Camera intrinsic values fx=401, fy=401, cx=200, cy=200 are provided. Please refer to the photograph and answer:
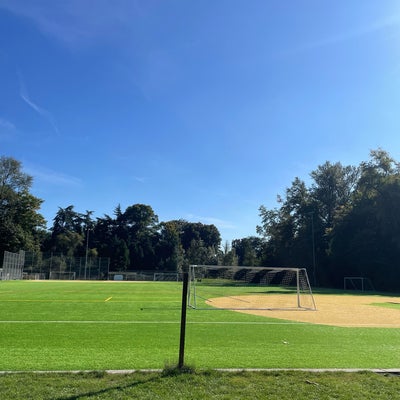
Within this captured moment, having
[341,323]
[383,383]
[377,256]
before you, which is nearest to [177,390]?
[383,383]

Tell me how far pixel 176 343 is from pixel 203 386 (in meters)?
3.56

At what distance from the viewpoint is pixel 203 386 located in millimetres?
5188

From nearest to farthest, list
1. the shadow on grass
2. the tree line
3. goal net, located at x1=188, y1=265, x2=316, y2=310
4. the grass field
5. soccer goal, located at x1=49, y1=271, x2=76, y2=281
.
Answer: the shadow on grass
the grass field
goal net, located at x1=188, y1=265, x2=316, y2=310
the tree line
soccer goal, located at x1=49, y1=271, x2=76, y2=281

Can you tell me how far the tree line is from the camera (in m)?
51.1

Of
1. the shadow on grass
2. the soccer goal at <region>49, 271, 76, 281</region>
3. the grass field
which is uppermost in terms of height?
the shadow on grass

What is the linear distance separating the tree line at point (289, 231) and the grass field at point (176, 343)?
4204 centimetres

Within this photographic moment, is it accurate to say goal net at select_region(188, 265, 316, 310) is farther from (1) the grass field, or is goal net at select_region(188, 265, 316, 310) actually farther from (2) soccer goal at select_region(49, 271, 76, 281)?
(2) soccer goal at select_region(49, 271, 76, 281)

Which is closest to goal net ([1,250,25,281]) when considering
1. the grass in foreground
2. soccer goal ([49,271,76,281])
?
soccer goal ([49,271,76,281])

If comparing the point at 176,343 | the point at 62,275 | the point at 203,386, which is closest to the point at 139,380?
the point at 203,386

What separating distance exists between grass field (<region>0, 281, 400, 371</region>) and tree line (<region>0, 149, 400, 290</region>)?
42.0 m

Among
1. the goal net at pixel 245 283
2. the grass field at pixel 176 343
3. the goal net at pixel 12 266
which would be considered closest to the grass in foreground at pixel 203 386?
the grass field at pixel 176 343

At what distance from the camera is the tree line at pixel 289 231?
51094 mm

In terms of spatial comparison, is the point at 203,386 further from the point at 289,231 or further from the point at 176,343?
the point at 289,231

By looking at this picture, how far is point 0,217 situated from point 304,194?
5693 cm
